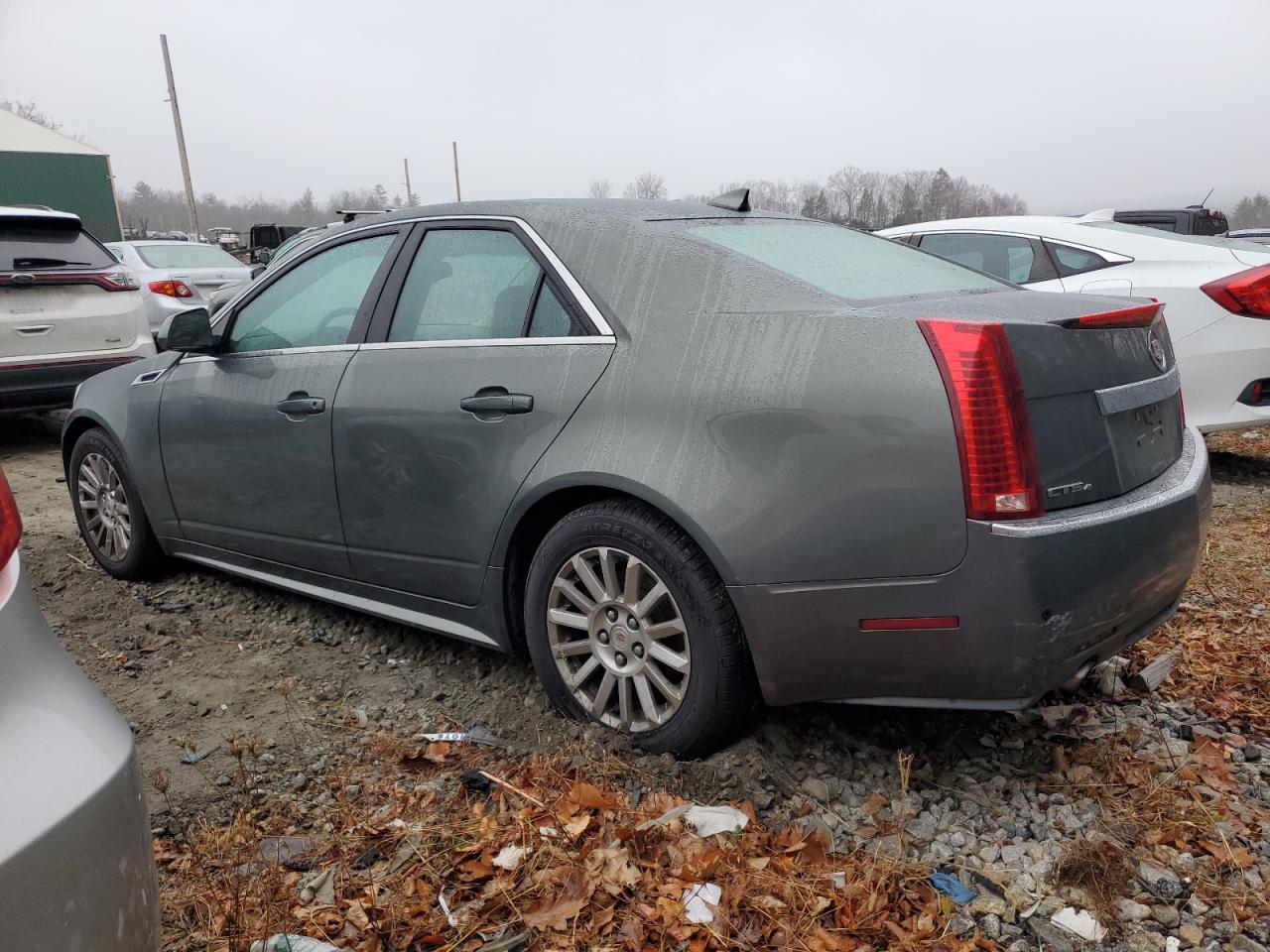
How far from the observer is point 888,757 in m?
2.81

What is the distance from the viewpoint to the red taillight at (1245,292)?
5234mm

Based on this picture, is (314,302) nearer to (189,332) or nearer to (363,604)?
(189,332)

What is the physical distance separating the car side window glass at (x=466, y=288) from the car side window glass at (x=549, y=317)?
0.15 ft

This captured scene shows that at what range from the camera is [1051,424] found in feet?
7.41

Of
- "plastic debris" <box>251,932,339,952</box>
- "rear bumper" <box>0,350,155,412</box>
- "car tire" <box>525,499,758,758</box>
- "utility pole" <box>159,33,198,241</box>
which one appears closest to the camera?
"plastic debris" <box>251,932,339,952</box>

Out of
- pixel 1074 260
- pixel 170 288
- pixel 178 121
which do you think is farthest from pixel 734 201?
pixel 178 121

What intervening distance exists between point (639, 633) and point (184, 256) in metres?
12.2

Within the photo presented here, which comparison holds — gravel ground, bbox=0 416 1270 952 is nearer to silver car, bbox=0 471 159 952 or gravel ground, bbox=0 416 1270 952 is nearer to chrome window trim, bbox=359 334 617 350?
chrome window trim, bbox=359 334 617 350

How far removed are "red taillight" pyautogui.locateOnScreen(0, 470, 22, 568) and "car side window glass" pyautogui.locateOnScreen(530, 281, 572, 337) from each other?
5.26ft

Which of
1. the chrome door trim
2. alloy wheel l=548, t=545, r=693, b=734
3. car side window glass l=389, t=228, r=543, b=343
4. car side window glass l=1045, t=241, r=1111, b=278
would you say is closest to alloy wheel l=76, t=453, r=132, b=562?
the chrome door trim

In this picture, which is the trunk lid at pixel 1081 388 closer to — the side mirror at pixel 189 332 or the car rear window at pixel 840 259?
the car rear window at pixel 840 259

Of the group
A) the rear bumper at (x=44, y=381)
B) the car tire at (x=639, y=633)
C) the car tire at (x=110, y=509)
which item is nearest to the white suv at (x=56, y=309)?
the rear bumper at (x=44, y=381)

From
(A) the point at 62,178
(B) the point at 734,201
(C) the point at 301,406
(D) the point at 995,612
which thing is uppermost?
(A) the point at 62,178

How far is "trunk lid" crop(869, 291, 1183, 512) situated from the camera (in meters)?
2.24
